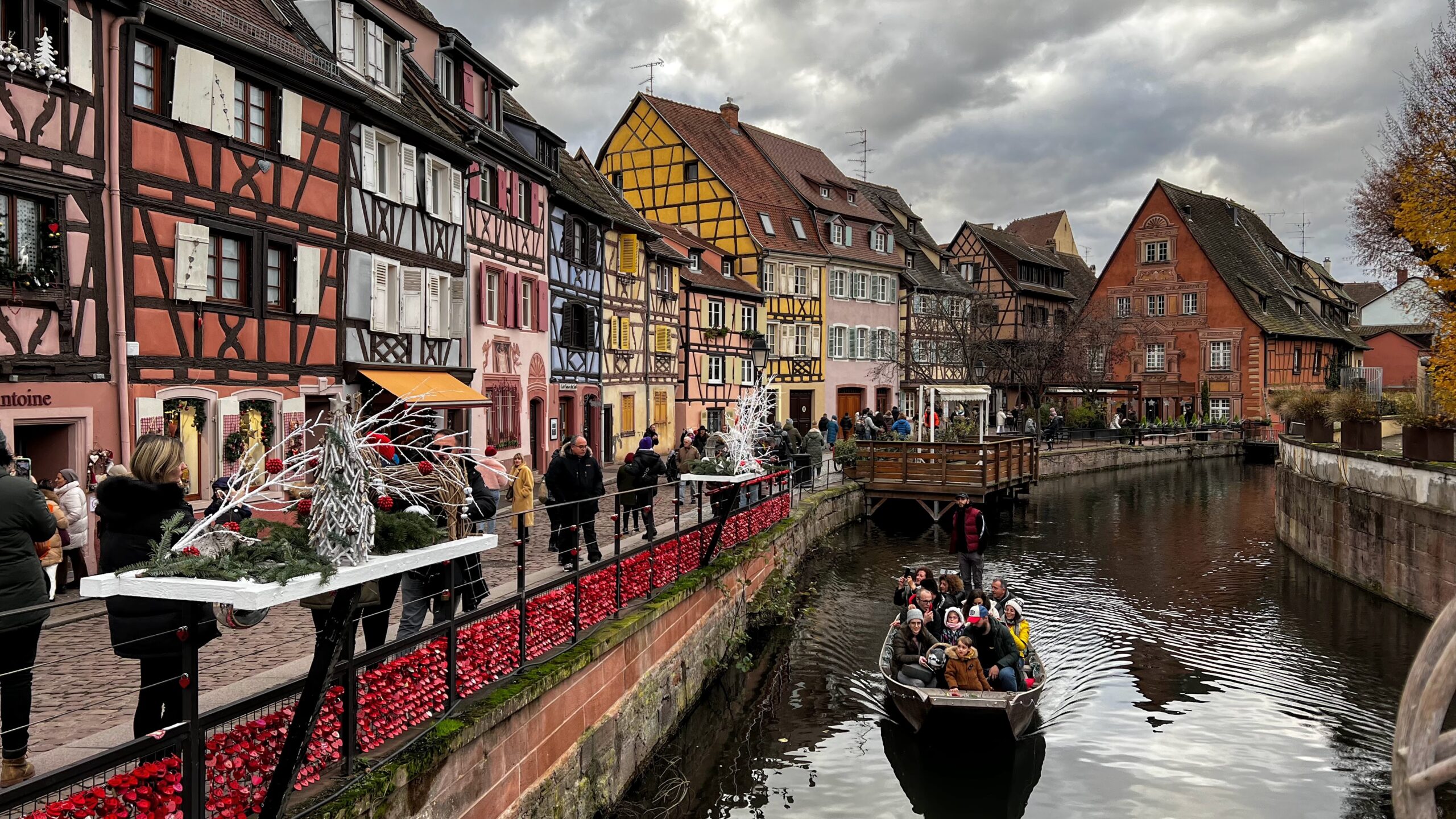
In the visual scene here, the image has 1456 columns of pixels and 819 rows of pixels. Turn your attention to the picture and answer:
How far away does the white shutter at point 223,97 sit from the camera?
14.3 meters

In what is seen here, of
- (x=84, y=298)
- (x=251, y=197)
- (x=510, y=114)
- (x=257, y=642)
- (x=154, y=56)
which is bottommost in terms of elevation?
(x=257, y=642)

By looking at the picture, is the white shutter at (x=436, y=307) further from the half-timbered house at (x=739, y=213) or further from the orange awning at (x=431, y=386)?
the half-timbered house at (x=739, y=213)

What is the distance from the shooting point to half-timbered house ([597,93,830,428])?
45.1 metres

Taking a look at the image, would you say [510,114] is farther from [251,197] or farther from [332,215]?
[251,197]

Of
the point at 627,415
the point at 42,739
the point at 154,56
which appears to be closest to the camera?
the point at 42,739

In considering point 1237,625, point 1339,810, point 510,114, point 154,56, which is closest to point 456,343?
point 510,114

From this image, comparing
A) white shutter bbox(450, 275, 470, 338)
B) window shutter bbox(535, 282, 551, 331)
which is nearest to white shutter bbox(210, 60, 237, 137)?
white shutter bbox(450, 275, 470, 338)

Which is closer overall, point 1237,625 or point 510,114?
point 1237,625

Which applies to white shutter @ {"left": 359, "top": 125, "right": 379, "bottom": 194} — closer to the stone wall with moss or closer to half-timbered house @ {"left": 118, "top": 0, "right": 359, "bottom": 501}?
half-timbered house @ {"left": 118, "top": 0, "right": 359, "bottom": 501}

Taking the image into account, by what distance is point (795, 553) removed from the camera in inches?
830

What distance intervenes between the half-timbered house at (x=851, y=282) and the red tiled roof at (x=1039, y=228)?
32.7 m

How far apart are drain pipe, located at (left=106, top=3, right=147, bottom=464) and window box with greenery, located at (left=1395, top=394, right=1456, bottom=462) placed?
63.5 feet

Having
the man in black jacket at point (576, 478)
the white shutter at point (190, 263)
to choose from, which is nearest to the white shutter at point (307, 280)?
the white shutter at point (190, 263)

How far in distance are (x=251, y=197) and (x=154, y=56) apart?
7.52 feet
